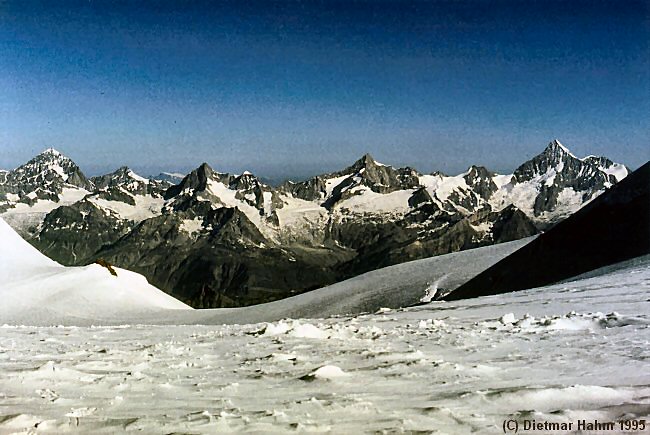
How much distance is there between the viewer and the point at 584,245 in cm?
3953

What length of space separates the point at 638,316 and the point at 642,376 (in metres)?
6.45

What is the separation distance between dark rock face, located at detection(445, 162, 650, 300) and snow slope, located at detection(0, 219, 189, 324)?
26.5 metres

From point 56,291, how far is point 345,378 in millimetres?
40633

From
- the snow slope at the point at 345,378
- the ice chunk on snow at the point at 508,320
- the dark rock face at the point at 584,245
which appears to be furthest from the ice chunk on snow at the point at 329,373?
the dark rock face at the point at 584,245

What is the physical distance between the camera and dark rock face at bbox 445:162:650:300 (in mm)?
36531

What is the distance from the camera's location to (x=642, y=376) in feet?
26.8

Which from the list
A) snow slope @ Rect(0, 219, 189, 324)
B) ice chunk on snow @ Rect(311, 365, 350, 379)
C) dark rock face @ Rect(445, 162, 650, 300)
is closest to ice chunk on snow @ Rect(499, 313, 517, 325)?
ice chunk on snow @ Rect(311, 365, 350, 379)

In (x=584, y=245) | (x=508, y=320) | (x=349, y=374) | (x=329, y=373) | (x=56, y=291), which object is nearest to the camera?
(x=329, y=373)

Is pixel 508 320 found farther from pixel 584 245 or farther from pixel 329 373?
pixel 584 245

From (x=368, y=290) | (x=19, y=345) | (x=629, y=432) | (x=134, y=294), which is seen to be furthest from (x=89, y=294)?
(x=629, y=432)

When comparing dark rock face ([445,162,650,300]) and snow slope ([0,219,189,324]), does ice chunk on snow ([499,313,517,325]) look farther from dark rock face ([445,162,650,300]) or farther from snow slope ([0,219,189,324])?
snow slope ([0,219,189,324])

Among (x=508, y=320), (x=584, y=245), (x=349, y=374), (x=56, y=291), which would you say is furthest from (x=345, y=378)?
(x=56, y=291)

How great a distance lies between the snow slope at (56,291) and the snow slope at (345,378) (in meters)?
26.9

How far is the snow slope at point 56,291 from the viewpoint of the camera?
133ft
